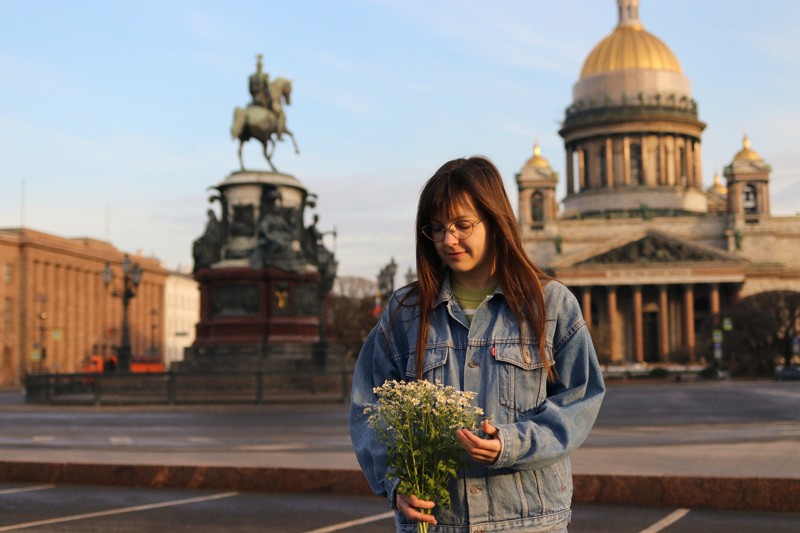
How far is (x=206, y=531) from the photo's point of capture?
881cm

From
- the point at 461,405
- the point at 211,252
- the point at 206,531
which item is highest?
the point at 211,252

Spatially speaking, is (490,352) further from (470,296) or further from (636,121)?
(636,121)

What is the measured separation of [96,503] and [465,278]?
7.41m

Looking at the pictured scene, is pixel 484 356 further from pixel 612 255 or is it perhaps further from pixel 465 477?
pixel 612 255

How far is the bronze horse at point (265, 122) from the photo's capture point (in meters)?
38.7

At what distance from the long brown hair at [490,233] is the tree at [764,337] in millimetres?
62545

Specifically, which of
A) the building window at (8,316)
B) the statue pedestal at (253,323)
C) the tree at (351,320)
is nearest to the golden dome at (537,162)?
the tree at (351,320)

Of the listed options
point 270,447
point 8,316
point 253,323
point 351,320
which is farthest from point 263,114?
point 8,316

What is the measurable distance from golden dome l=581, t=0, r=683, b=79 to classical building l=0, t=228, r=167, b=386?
50594mm

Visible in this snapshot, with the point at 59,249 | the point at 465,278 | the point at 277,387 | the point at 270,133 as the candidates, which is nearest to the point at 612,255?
the point at 59,249

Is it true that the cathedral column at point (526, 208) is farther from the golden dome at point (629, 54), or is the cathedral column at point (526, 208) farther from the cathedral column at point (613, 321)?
Result: the golden dome at point (629, 54)

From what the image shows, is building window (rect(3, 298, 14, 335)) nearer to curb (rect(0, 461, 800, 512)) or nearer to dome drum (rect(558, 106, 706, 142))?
dome drum (rect(558, 106, 706, 142))

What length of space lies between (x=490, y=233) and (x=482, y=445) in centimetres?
85

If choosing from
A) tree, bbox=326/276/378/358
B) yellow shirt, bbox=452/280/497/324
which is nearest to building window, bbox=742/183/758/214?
tree, bbox=326/276/378/358
